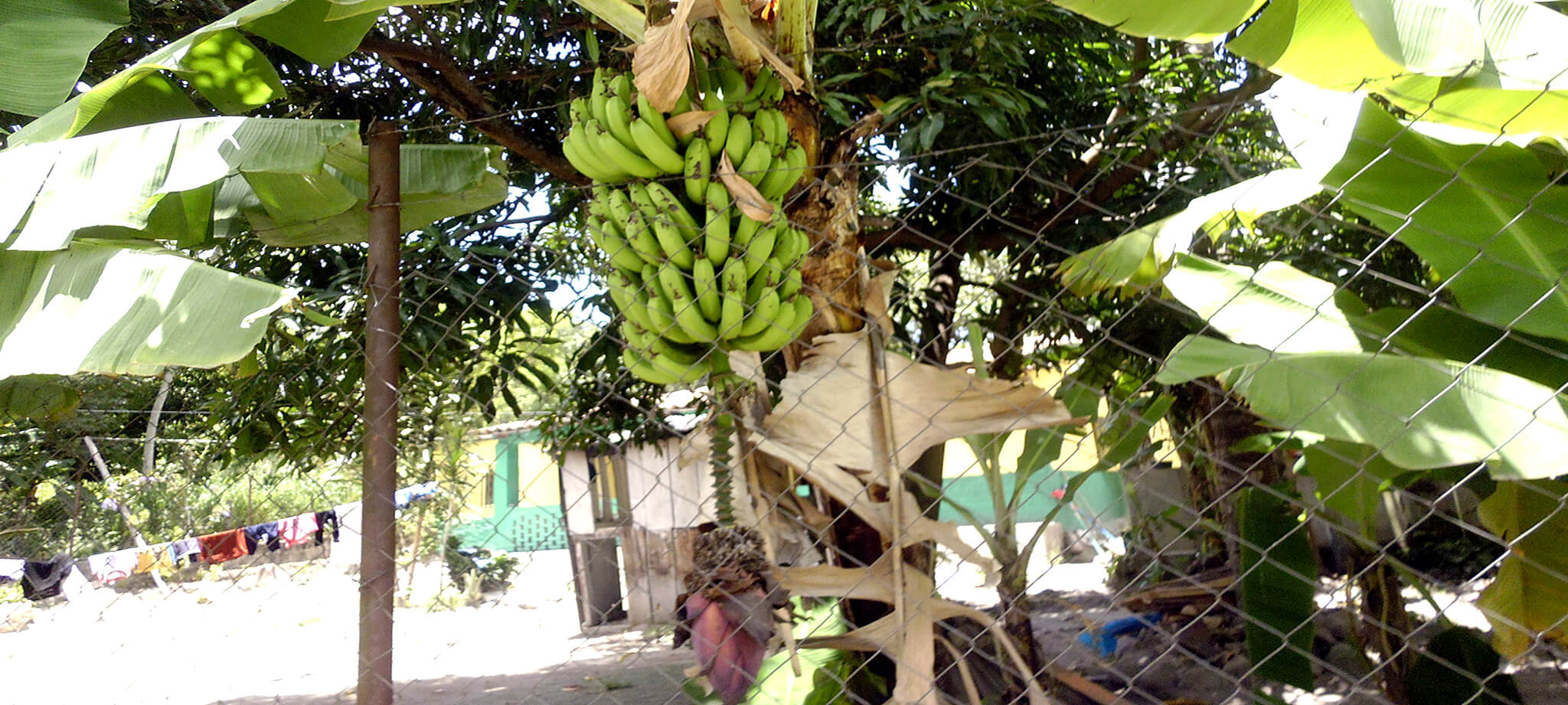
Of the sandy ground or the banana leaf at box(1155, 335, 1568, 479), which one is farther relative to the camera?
the sandy ground

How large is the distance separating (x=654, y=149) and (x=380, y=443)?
86 centimetres

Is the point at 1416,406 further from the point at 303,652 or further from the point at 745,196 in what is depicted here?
the point at 303,652

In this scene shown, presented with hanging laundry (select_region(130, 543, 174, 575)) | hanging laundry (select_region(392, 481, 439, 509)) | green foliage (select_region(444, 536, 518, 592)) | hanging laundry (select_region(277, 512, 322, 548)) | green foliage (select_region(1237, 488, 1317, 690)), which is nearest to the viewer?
green foliage (select_region(1237, 488, 1317, 690))

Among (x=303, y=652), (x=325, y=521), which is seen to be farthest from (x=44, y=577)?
(x=325, y=521)

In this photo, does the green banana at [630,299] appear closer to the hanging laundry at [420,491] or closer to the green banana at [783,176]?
the green banana at [783,176]

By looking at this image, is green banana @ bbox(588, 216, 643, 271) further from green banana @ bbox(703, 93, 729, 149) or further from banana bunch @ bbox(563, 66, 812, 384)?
green banana @ bbox(703, 93, 729, 149)

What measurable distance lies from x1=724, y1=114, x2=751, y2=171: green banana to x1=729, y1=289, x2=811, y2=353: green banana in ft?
1.03

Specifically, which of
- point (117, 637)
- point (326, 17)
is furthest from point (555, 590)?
point (326, 17)

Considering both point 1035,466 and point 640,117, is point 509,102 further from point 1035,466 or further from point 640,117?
point 1035,466

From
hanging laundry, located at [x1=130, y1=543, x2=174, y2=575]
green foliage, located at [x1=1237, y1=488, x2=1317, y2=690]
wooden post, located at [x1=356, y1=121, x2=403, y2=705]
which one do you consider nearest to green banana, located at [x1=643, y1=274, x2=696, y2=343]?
wooden post, located at [x1=356, y1=121, x2=403, y2=705]

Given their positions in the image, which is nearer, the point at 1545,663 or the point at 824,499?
the point at 824,499

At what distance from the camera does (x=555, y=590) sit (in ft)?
34.6

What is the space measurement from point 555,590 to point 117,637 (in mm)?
4094

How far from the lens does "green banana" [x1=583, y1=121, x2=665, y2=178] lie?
1.87 meters
